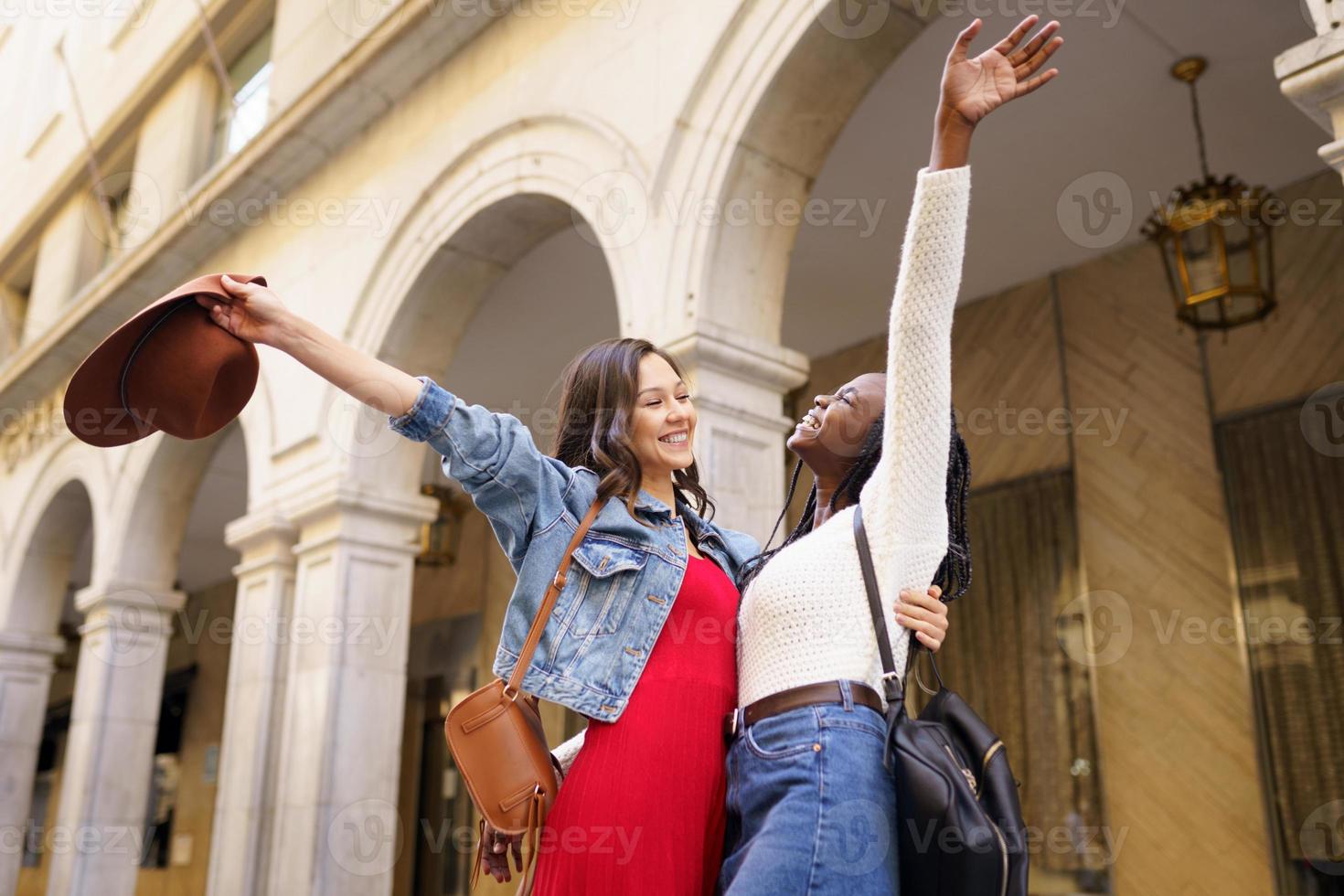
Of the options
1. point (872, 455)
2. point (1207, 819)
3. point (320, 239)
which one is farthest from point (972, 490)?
point (872, 455)

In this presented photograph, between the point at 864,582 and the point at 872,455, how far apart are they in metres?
0.35

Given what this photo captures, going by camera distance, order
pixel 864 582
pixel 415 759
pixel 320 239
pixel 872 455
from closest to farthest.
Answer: pixel 864 582 → pixel 872 455 → pixel 320 239 → pixel 415 759

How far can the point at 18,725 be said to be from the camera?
34.4 feet

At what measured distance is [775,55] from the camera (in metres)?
4.57

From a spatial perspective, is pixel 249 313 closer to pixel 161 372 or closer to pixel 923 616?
pixel 161 372

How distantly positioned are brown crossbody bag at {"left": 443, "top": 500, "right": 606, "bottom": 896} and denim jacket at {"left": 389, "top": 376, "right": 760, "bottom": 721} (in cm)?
2

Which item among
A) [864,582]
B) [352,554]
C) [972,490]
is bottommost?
[864,582]

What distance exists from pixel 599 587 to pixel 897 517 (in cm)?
53

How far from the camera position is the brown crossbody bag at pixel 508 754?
202 centimetres

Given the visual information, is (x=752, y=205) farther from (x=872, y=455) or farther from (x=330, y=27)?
(x=330, y=27)

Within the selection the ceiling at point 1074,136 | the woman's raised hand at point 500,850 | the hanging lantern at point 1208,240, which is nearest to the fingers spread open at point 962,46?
the woman's raised hand at point 500,850

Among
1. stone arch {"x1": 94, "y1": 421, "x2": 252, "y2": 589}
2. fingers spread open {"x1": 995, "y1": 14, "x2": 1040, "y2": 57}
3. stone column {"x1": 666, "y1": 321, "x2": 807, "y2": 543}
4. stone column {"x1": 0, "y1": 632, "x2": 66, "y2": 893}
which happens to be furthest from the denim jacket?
stone column {"x1": 0, "y1": 632, "x2": 66, "y2": 893}

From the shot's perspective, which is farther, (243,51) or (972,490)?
(243,51)

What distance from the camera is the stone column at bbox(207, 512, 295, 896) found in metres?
6.49
